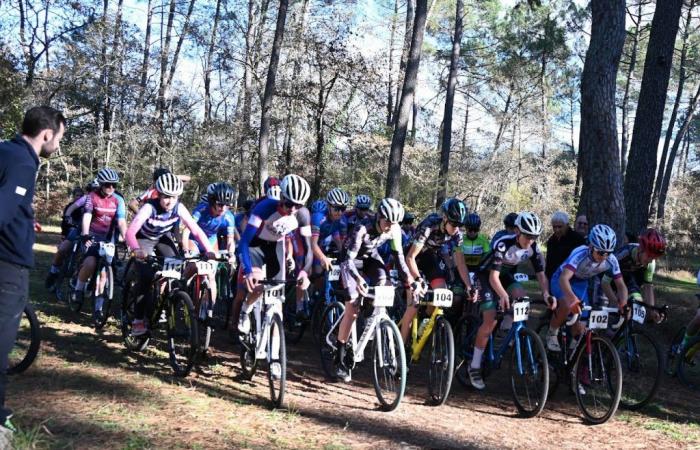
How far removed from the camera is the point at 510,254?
6.76 meters

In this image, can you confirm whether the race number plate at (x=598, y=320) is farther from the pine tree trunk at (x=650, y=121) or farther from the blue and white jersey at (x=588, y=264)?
the pine tree trunk at (x=650, y=121)

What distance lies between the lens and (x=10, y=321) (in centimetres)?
393

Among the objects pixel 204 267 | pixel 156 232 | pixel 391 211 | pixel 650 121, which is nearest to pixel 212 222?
pixel 156 232

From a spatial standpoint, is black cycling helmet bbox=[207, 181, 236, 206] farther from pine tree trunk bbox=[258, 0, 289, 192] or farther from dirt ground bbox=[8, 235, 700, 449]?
pine tree trunk bbox=[258, 0, 289, 192]

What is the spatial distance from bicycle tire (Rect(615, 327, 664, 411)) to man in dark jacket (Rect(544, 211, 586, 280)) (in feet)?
4.99

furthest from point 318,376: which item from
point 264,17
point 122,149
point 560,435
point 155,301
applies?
point 122,149

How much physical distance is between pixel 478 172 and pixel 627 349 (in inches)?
1041

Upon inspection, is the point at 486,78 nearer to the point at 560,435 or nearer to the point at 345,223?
the point at 345,223

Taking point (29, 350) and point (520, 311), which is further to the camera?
point (520, 311)

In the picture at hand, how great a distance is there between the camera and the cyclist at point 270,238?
20.3 feet

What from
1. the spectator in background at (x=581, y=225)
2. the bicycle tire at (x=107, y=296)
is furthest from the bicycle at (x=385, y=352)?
the spectator in background at (x=581, y=225)

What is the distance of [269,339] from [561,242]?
15.3 ft

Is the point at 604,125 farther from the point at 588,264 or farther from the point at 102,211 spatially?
the point at 102,211

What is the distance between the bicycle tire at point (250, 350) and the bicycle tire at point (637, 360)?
Result: 4217 millimetres
